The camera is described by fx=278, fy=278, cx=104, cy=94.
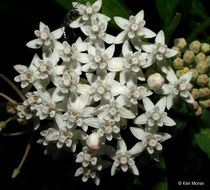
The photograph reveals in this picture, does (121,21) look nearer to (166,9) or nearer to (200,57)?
(166,9)

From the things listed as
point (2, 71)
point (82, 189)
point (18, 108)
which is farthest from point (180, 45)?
point (82, 189)

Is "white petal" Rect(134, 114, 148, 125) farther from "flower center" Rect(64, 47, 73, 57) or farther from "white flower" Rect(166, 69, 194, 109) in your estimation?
"flower center" Rect(64, 47, 73, 57)

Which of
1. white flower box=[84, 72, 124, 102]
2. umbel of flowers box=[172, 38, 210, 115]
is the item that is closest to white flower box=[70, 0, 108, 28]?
white flower box=[84, 72, 124, 102]

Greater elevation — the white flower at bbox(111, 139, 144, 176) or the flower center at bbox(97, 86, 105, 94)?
the flower center at bbox(97, 86, 105, 94)

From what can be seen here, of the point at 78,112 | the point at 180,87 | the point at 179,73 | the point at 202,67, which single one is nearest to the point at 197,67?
the point at 202,67

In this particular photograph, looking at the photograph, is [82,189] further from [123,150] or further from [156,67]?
[156,67]
